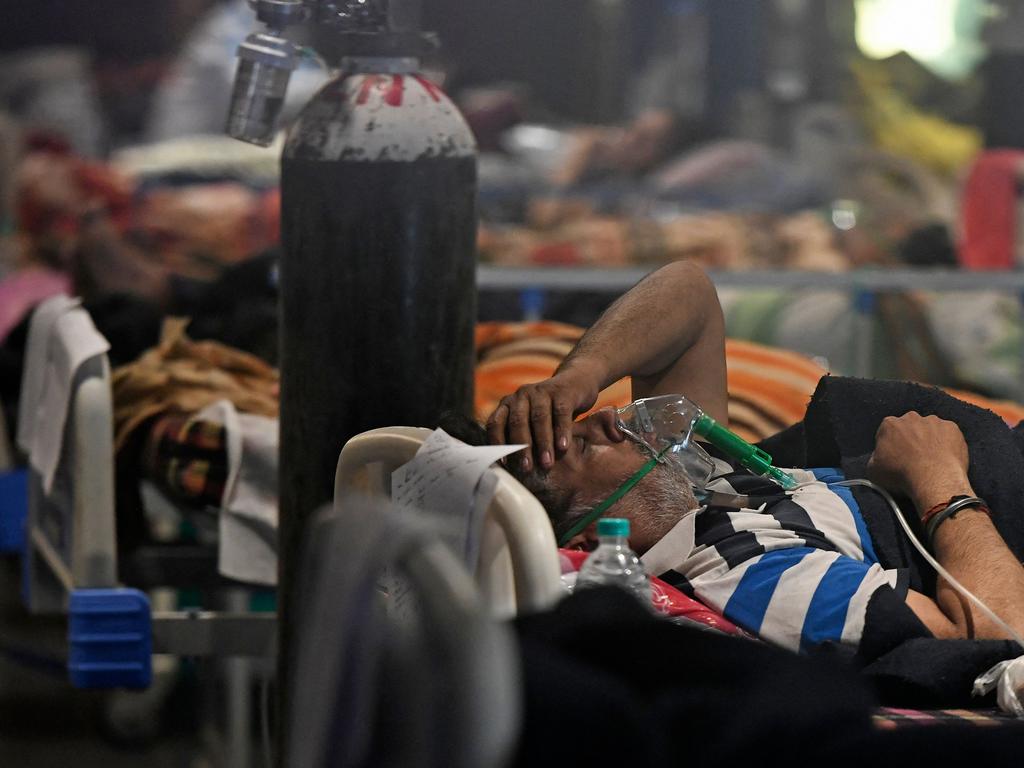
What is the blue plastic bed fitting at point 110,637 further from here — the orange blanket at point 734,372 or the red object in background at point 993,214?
the red object in background at point 993,214

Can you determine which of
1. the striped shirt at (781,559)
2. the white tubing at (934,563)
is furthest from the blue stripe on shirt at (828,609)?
the white tubing at (934,563)

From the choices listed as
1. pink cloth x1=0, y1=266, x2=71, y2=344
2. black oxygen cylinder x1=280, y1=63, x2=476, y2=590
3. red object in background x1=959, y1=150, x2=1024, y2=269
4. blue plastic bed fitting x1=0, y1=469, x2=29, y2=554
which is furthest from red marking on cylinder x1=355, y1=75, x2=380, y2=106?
red object in background x1=959, y1=150, x2=1024, y2=269

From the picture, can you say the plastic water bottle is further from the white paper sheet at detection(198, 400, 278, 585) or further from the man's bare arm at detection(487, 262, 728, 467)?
the white paper sheet at detection(198, 400, 278, 585)

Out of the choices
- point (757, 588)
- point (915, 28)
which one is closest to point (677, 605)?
point (757, 588)

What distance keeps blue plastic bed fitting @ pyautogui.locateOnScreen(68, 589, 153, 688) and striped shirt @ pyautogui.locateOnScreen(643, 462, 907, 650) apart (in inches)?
31.3

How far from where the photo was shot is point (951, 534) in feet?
5.72

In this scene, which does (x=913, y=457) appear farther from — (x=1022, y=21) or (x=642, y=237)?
(x=1022, y=21)

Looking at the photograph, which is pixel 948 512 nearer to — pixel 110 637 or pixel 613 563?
pixel 613 563

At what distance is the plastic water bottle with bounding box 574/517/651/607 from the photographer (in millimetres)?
1441

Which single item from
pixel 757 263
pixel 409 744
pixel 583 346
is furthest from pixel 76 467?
pixel 757 263

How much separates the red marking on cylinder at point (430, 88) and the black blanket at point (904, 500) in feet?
1.94

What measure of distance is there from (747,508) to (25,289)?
2.87 metres

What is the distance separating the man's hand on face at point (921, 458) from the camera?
70.7 inches

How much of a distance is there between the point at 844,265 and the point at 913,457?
9.65 ft
